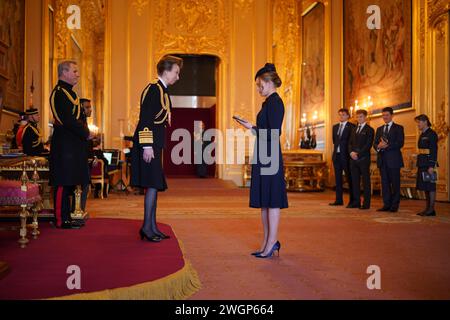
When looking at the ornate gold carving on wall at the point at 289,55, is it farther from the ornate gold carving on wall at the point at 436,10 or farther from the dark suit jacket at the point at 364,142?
the dark suit jacket at the point at 364,142

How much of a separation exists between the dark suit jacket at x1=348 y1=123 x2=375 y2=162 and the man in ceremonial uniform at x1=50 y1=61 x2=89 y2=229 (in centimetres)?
469

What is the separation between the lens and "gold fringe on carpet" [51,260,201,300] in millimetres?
2471

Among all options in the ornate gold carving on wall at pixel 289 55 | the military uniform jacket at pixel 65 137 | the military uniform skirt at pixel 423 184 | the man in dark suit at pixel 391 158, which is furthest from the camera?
the ornate gold carving on wall at pixel 289 55

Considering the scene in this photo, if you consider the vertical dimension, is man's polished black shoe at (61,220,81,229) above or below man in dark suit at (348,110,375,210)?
below

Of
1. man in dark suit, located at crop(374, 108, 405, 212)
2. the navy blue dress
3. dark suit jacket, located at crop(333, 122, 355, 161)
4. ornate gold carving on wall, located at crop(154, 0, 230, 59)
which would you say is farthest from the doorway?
the navy blue dress

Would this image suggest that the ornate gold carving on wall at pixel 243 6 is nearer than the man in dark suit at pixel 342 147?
No

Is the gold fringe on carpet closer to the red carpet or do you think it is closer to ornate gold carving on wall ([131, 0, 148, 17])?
the red carpet

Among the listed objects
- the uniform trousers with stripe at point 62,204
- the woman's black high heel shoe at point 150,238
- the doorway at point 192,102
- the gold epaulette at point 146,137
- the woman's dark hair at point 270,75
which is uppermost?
the doorway at point 192,102

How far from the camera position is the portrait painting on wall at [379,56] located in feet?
33.2

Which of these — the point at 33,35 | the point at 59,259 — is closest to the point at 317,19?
the point at 33,35

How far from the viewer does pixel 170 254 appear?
351 centimetres

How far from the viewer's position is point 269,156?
12.5 feet

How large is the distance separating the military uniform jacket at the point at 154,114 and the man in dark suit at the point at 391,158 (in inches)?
176

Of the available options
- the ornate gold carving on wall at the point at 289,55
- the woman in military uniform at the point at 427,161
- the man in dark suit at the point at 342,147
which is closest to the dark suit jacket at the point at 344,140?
the man in dark suit at the point at 342,147
